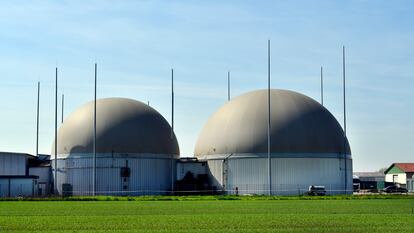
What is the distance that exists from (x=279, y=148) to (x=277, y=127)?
79.4 inches

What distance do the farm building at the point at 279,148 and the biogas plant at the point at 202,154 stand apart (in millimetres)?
96

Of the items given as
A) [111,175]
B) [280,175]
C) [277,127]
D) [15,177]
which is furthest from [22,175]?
[277,127]

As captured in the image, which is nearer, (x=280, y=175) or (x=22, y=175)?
(x=280, y=175)

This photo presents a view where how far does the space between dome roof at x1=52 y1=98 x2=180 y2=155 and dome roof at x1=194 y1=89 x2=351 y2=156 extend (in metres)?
5.09

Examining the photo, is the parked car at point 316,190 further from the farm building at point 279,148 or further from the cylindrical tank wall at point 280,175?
the farm building at point 279,148

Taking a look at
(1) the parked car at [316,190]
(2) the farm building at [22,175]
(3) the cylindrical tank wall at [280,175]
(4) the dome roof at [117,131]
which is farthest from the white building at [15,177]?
(1) the parked car at [316,190]

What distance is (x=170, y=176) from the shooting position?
8144 centimetres

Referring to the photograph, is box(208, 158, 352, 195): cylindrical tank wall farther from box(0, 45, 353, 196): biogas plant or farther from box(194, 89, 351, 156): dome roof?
box(194, 89, 351, 156): dome roof

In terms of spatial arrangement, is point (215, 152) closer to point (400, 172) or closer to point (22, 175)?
point (22, 175)

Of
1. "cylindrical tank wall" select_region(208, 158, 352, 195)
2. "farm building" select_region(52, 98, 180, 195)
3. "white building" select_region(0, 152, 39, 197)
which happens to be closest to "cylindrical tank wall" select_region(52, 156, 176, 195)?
"farm building" select_region(52, 98, 180, 195)

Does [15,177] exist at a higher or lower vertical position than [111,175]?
lower

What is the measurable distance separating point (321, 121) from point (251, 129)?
7189mm

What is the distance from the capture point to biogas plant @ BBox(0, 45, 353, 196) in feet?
249

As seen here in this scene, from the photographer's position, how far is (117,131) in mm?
78688
